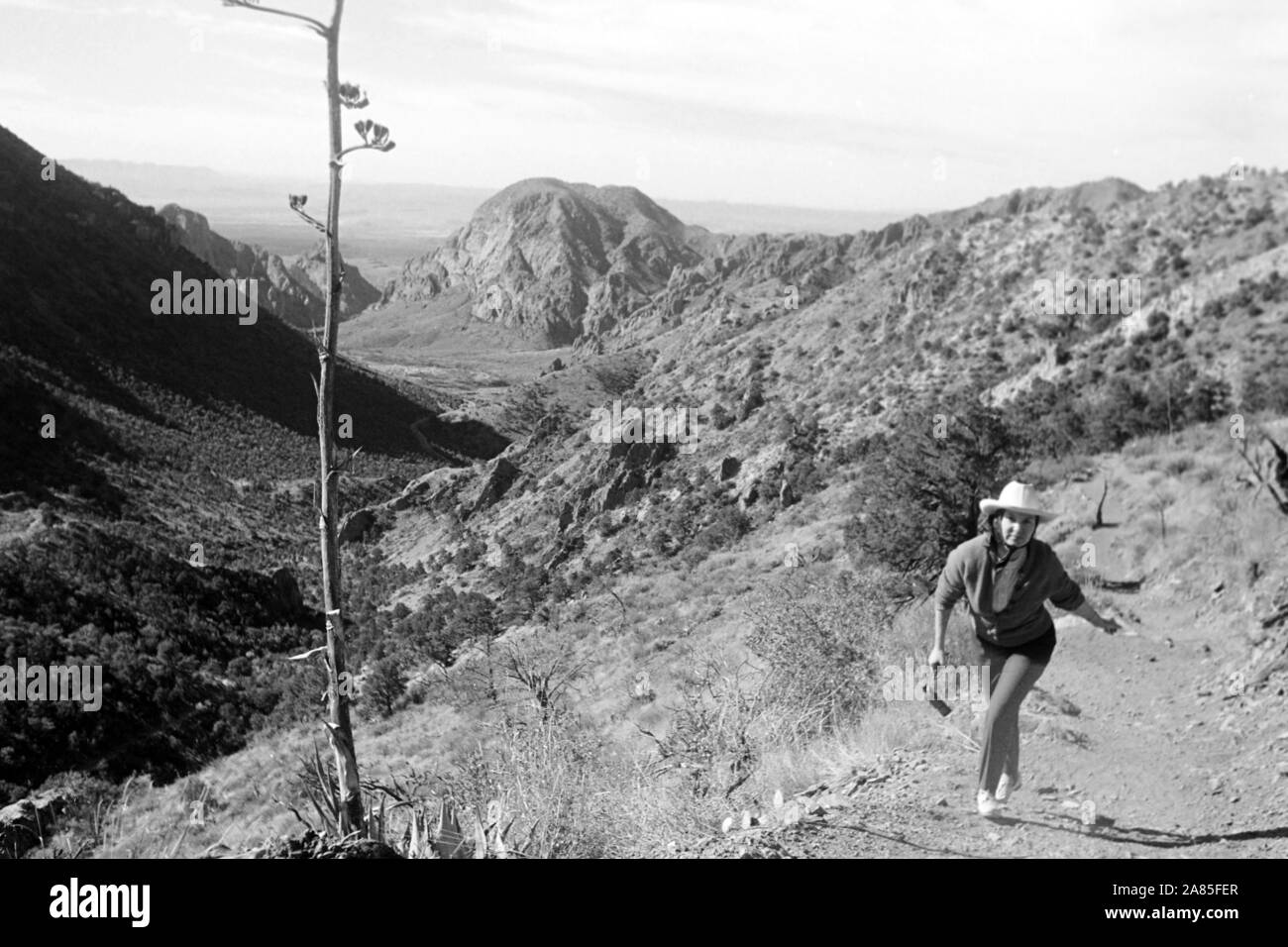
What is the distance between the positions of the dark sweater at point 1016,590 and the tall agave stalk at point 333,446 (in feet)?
9.01

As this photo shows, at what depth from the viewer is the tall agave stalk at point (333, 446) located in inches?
162

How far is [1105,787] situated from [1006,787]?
25.8 inches

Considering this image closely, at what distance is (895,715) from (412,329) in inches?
5693

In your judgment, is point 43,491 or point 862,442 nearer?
point 862,442

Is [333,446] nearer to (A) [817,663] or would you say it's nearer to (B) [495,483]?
(A) [817,663]

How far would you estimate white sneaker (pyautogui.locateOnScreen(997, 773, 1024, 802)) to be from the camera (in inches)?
193

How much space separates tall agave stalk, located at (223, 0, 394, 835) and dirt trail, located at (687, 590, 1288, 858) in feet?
6.20

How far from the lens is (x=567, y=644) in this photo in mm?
18641

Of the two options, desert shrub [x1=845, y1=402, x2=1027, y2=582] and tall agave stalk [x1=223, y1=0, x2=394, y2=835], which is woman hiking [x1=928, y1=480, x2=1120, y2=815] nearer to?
tall agave stalk [x1=223, y1=0, x2=394, y2=835]

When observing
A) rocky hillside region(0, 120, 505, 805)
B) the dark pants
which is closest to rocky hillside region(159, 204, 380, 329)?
rocky hillside region(0, 120, 505, 805)

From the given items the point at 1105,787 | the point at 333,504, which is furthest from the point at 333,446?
the point at 1105,787

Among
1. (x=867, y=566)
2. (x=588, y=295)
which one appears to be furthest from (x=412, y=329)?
(x=867, y=566)

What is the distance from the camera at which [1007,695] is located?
4500mm

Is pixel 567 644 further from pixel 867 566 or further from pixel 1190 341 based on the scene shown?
pixel 1190 341
